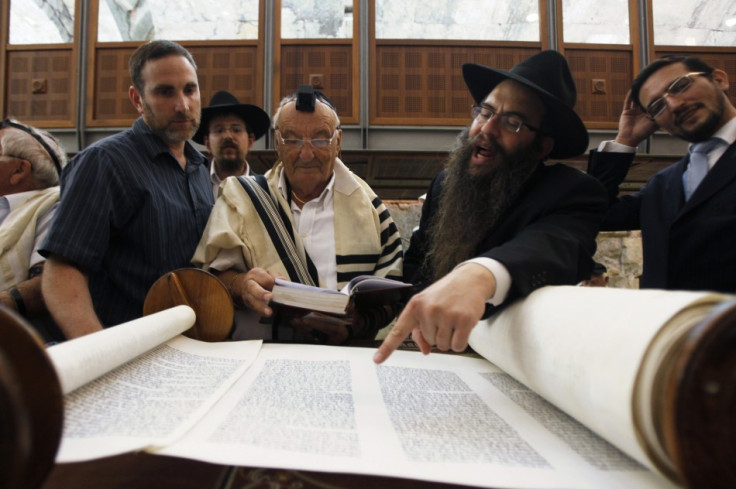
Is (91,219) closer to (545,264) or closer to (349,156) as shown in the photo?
(545,264)

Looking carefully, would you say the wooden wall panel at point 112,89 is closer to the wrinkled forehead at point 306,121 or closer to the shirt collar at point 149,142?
the shirt collar at point 149,142

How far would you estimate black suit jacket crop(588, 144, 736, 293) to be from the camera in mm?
2037

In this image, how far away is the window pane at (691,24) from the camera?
20.6 ft

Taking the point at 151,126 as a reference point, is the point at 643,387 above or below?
below

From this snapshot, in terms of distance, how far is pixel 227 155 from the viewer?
3189mm

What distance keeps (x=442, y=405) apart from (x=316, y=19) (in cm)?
648

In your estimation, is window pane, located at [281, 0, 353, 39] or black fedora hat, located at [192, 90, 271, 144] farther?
window pane, located at [281, 0, 353, 39]

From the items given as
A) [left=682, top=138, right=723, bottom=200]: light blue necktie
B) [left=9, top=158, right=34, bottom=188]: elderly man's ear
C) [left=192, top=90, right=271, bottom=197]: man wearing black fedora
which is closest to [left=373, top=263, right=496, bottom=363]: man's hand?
[left=682, top=138, right=723, bottom=200]: light blue necktie

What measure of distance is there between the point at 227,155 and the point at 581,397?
3.00 meters

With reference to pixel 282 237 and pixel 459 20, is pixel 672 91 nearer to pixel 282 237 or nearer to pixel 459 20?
pixel 282 237

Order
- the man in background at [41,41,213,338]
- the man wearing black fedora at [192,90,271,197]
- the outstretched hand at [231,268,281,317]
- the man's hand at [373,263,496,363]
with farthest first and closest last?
1. the man wearing black fedora at [192,90,271,197]
2. the man in background at [41,41,213,338]
3. the outstretched hand at [231,268,281,317]
4. the man's hand at [373,263,496,363]

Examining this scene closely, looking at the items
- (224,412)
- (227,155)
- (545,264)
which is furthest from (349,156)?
(224,412)

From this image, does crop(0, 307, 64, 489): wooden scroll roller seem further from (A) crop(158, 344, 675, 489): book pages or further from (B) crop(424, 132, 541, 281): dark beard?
(B) crop(424, 132, 541, 281): dark beard

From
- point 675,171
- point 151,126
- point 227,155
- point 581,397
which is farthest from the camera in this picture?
point 227,155
